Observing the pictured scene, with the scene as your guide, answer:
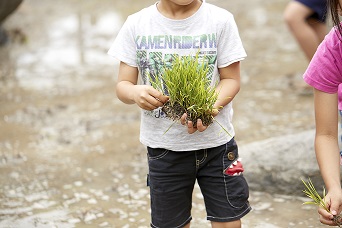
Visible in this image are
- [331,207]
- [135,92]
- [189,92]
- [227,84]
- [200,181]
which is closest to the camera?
[331,207]

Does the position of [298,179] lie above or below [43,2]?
below

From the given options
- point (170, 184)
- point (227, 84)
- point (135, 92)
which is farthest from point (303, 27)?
point (135, 92)

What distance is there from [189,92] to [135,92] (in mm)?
255

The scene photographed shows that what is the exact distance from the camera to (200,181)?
2934mm

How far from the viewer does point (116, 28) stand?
29.5 feet

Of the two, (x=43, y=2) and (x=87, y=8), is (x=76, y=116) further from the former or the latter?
(x=43, y=2)

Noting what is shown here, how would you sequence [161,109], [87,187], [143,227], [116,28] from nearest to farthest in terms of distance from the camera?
[161,109] < [143,227] < [87,187] < [116,28]

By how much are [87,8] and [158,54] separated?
7572mm

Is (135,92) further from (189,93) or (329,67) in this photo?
(329,67)

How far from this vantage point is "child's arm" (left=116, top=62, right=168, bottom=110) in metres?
2.57

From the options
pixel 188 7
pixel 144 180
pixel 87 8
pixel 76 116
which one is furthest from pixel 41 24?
pixel 188 7

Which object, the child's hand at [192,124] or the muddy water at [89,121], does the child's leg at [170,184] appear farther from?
the muddy water at [89,121]

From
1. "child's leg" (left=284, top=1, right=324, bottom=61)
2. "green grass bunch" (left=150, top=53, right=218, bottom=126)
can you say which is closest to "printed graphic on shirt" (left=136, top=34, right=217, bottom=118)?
"green grass bunch" (left=150, top=53, right=218, bottom=126)

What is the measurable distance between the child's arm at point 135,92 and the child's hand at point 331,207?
0.70 metres
